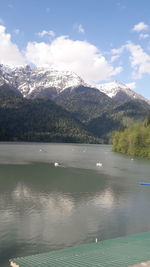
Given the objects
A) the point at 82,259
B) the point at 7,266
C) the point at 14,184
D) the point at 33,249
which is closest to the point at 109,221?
the point at 33,249

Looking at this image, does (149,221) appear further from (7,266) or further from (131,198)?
(7,266)

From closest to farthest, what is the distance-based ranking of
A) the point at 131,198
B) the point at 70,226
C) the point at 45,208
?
1. the point at 70,226
2. the point at 45,208
3. the point at 131,198

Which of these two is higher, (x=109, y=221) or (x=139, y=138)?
(x=139, y=138)

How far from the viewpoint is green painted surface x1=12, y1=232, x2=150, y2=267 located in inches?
876

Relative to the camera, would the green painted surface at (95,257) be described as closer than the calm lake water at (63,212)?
Yes

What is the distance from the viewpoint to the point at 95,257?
23750 millimetres

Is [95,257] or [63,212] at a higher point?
[95,257]

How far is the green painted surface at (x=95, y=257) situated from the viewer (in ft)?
73.0

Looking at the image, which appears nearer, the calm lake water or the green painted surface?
the green painted surface

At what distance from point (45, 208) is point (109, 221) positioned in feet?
43.0

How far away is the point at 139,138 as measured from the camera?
19712 centimetres

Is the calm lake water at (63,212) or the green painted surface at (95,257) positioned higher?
the green painted surface at (95,257)

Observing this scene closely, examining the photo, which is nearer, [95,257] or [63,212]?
[95,257]

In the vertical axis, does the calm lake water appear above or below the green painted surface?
below
